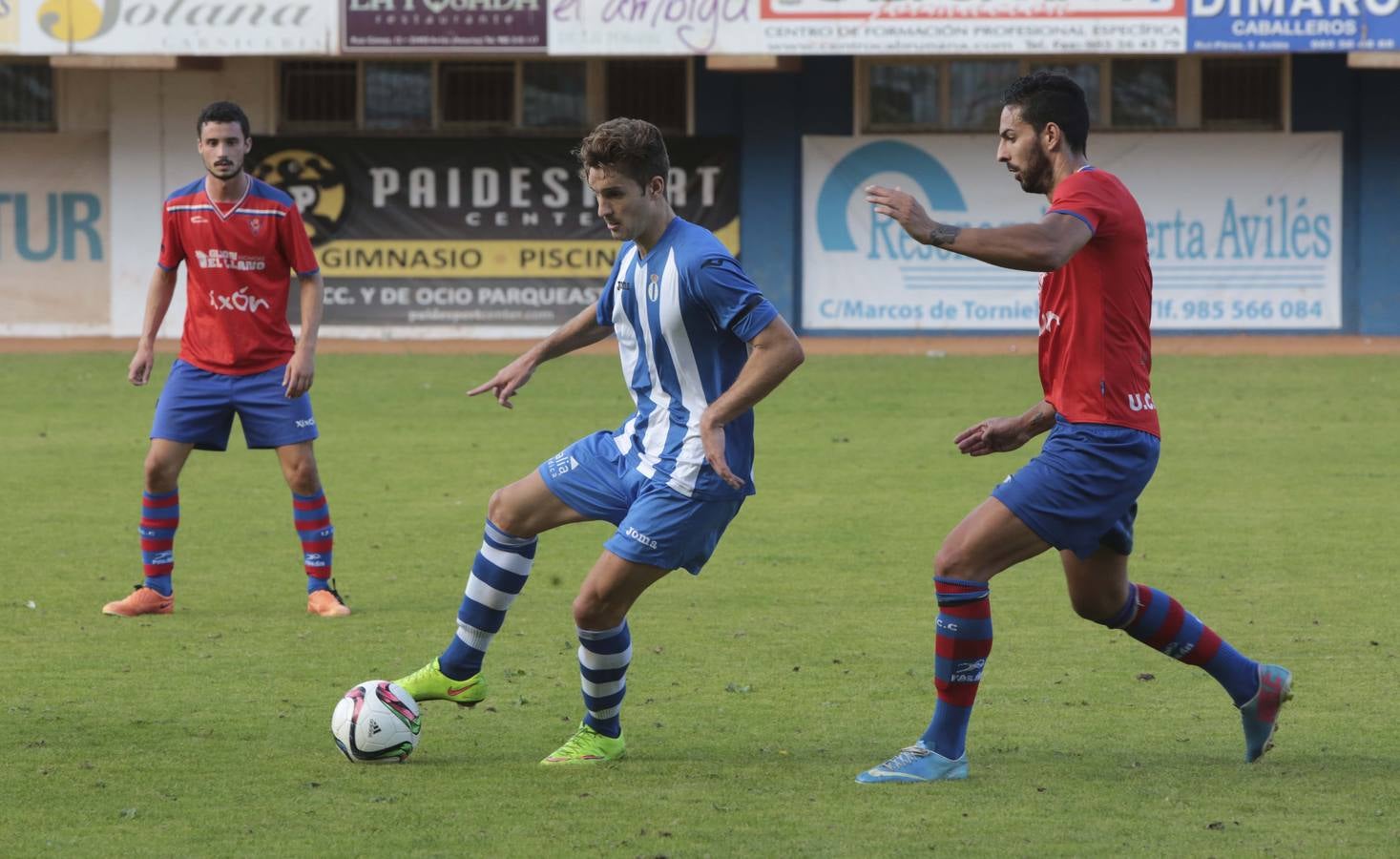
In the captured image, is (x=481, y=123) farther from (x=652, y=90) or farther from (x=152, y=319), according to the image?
(x=152, y=319)

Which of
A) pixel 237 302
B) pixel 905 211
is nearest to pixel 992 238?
pixel 905 211

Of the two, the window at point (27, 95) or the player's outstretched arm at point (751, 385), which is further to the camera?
the window at point (27, 95)

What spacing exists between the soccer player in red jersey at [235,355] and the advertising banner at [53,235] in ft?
61.3

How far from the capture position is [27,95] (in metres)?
26.2

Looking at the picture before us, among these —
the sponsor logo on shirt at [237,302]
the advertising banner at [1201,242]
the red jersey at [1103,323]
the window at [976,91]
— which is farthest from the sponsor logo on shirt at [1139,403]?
the window at [976,91]

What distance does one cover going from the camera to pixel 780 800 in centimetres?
539

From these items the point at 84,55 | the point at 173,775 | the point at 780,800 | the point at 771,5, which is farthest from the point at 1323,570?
the point at 84,55

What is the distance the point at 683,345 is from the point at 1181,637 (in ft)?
5.72

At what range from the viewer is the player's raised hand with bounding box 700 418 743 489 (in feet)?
17.9

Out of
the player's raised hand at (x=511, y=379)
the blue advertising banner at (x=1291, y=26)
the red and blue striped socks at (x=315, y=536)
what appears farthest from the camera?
the blue advertising banner at (x=1291, y=26)

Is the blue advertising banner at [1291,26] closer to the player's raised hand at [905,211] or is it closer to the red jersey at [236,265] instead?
the red jersey at [236,265]

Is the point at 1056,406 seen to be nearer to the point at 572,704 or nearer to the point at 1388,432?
the point at 572,704

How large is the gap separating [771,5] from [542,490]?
1854 cm

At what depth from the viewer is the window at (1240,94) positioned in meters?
25.2
